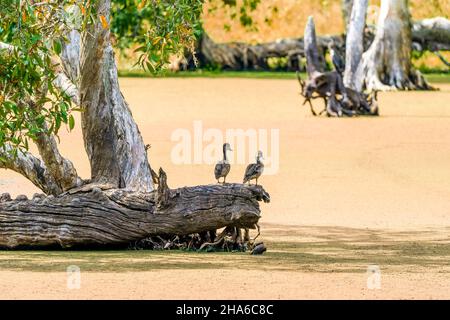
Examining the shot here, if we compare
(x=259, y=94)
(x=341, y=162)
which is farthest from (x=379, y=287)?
(x=259, y=94)

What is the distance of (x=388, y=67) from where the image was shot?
34625 mm

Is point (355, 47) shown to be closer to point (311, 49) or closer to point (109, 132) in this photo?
point (311, 49)

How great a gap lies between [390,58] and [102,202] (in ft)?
75.9

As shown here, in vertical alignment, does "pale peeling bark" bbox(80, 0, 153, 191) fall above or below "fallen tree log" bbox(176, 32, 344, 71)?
above

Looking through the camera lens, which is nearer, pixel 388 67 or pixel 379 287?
pixel 379 287

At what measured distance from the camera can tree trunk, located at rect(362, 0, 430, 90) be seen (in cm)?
3425

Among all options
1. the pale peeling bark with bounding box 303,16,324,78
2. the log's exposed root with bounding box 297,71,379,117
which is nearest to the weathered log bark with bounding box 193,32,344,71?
the log's exposed root with bounding box 297,71,379,117

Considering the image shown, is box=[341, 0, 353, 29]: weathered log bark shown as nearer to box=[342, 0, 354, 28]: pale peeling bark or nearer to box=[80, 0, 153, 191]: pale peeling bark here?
box=[342, 0, 354, 28]: pale peeling bark

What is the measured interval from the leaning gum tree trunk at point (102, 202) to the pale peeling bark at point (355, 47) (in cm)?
1781

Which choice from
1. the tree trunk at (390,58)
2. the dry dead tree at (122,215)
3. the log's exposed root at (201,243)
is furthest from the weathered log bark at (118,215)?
the tree trunk at (390,58)

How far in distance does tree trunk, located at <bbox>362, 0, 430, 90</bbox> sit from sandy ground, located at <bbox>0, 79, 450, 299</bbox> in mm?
1062

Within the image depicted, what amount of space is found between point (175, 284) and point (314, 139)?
42.1 ft

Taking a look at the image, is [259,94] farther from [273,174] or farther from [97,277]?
[97,277]

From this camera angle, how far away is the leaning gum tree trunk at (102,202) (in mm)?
11812
